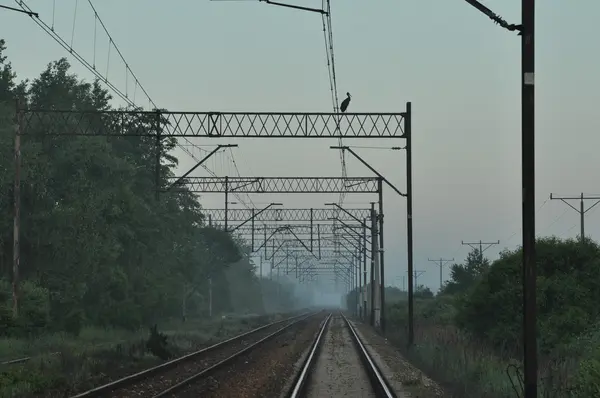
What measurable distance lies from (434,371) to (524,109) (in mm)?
13238

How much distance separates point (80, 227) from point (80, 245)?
3.15 ft

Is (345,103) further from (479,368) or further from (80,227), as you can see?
(80,227)

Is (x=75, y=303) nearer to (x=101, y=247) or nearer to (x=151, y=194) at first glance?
(x=101, y=247)

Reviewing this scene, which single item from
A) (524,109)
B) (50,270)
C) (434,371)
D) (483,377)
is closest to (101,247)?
(50,270)

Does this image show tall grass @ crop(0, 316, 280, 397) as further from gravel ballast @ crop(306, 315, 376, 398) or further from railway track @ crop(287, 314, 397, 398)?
gravel ballast @ crop(306, 315, 376, 398)

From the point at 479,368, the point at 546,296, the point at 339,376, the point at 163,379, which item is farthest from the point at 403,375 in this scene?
the point at 546,296

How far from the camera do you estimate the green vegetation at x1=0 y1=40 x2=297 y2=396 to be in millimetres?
33016

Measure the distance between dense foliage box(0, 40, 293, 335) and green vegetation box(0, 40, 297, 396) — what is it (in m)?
0.07

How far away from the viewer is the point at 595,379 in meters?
13.4

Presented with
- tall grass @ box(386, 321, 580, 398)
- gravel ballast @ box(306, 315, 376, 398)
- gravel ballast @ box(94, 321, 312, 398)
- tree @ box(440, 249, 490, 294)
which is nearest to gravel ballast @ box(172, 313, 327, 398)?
gravel ballast @ box(94, 321, 312, 398)

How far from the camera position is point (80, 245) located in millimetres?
43344

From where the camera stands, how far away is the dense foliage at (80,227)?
40.5 meters

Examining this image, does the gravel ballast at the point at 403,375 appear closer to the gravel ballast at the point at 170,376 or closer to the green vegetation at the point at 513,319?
the green vegetation at the point at 513,319

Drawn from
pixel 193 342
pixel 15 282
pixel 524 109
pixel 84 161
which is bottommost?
pixel 193 342
